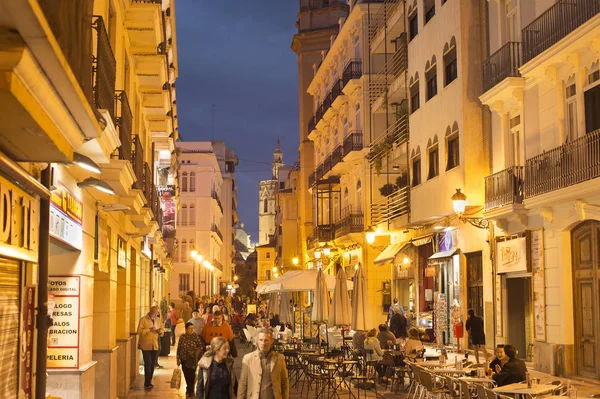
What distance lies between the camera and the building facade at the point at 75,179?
6387 mm

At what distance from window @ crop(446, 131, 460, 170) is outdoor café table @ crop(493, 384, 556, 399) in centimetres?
1539

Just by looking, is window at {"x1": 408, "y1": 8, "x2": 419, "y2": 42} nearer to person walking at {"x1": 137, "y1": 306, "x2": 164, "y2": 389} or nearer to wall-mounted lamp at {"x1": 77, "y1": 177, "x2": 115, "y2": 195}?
person walking at {"x1": 137, "y1": 306, "x2": 164, "y2": 389}

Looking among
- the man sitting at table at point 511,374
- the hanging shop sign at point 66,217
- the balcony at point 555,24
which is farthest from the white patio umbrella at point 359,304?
the hanging shop sign at point 66,217

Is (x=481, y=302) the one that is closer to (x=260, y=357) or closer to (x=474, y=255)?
(x=474, y=255)

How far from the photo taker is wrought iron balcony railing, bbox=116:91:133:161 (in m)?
15.0

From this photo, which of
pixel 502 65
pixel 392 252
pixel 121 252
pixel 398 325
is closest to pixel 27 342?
pixel 121 252

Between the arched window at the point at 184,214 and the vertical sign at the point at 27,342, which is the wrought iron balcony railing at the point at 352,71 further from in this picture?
the arched window at the point at 184,214

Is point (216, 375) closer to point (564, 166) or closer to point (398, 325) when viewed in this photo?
point (564, 166)

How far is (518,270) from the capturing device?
23.5m

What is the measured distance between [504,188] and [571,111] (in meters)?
3.46

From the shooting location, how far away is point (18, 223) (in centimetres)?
845

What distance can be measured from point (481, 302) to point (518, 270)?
3.63 meters

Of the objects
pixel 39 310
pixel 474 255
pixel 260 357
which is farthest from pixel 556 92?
pixel 39 310

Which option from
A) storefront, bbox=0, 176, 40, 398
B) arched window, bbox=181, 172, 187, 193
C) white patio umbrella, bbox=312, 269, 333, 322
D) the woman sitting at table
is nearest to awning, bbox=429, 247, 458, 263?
white patio umbrella, bbox=312, 269, 333, 322
